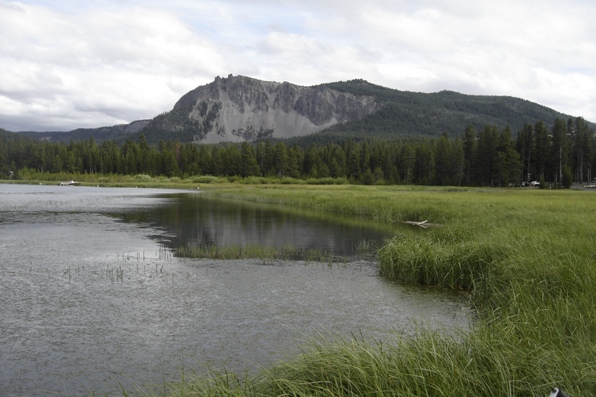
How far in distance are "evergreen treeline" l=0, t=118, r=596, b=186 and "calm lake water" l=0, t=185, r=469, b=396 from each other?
87.0m

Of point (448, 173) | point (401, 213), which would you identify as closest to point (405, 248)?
point (401, 213)

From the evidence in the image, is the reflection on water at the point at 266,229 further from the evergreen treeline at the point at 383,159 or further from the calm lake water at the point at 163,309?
the evergreen treeline at the point at 383,159

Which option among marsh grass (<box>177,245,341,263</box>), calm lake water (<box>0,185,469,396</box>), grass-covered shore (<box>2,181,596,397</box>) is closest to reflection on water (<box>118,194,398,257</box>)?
calm lake water (<box>0,185,469,396</box>)

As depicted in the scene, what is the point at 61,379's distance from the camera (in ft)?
32.9

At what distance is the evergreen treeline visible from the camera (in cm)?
10238

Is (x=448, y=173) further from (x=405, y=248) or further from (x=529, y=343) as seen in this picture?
(x=529, y=343)

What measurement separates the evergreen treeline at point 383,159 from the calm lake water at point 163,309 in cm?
8697

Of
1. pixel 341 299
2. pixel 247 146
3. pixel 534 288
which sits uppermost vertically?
pixel 247 146

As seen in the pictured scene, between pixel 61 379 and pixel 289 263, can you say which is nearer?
pixel 61 379

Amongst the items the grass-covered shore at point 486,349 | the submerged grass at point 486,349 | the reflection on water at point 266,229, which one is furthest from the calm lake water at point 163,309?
the grass-covered shore at point 486,349

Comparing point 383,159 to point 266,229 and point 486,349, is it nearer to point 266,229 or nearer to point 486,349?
point 266,229

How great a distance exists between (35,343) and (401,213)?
36051 mm

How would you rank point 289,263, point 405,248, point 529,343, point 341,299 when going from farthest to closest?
point 289,263 → point 405,248 → point 341,299 → point 529,343

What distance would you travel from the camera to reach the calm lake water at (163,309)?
10.6 metres
